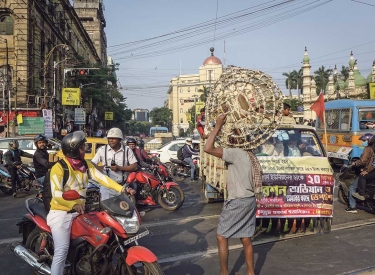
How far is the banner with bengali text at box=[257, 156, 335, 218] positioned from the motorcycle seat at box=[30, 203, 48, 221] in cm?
325

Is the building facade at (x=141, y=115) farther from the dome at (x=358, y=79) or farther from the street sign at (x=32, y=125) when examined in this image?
the street sign at (x=32, y=125)

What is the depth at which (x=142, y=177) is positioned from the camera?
8.52m

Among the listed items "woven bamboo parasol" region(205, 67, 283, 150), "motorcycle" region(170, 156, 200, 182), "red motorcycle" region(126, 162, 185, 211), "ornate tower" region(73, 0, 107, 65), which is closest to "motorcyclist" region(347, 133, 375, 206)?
"red motorcycle" region(126, 162, 185, 211)

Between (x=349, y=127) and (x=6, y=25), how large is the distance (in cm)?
2248

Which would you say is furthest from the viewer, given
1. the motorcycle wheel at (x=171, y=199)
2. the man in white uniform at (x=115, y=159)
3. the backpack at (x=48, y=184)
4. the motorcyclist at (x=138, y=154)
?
the motorcyclist at (x=138, y=154)

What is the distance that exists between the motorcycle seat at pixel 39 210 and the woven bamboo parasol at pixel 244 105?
1988 millimetres

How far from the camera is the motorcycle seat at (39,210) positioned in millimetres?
4207

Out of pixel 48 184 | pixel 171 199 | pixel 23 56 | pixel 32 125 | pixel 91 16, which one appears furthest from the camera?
pixel 91 16

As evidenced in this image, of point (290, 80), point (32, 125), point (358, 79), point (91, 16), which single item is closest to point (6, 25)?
point (32, 125)

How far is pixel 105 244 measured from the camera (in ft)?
12.2

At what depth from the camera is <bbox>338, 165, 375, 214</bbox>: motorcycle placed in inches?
315

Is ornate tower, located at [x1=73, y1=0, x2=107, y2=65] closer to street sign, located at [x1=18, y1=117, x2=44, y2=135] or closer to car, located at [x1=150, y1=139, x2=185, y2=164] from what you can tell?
street sign, located at [x1=18, y1=117, x2=44, y2=135]

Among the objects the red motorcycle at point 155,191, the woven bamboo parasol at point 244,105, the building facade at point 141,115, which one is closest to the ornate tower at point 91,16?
the red motorcycle at point 155,191

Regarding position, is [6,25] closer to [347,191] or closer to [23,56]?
[23,56]
